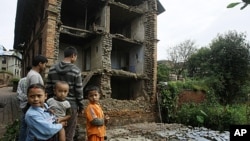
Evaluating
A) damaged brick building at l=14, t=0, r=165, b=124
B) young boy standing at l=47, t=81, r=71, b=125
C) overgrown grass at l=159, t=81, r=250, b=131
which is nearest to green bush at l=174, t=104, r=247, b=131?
overgrown grass at l=159, t=81, r=250, b=131

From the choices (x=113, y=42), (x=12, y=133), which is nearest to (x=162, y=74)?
(x=113, y=42)

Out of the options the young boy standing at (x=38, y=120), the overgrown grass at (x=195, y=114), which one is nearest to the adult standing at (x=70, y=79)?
the young boy standing at (x=38, y=120)

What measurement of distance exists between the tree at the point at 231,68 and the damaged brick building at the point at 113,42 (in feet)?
20.3

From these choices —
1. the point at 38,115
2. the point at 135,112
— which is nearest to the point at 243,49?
the point at 135,112

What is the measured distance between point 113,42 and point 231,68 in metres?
8.76

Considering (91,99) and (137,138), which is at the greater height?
(91,99)

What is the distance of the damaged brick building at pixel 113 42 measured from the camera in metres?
13.1

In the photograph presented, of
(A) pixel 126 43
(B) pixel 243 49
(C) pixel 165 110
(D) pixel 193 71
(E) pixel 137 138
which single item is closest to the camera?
(E) pixel 137 138

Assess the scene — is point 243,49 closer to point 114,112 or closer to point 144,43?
point 144,43

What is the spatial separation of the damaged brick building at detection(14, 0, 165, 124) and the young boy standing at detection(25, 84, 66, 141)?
349 inches

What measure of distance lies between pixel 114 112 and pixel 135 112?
1361 mm

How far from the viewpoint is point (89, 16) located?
51.4 ft

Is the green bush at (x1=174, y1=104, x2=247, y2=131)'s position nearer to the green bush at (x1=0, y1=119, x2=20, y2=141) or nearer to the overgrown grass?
the overgrown grass

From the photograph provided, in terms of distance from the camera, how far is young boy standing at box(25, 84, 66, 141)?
9.89 feet
